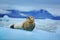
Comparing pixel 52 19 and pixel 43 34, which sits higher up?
pixel 52 19

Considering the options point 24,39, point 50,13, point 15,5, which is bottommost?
point 24,39

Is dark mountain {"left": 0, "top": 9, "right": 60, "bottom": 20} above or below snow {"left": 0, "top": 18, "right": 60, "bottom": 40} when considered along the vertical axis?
above

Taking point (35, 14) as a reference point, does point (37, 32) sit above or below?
below

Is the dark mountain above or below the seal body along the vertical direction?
above

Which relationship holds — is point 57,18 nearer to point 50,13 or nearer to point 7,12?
point 50,13

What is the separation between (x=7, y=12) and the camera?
1.44 metres

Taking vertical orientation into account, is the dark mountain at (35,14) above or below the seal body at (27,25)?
above

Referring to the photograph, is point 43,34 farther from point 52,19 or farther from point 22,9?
point 22,9

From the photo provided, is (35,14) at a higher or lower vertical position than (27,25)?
higher

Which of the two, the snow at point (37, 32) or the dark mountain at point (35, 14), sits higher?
the dark mountain at point (35, 14)

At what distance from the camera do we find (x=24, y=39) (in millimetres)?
1380

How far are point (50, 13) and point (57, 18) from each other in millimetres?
104

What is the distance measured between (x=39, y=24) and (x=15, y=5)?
377 mm

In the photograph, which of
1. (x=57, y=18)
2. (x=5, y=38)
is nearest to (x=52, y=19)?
(x=57, y=18)
